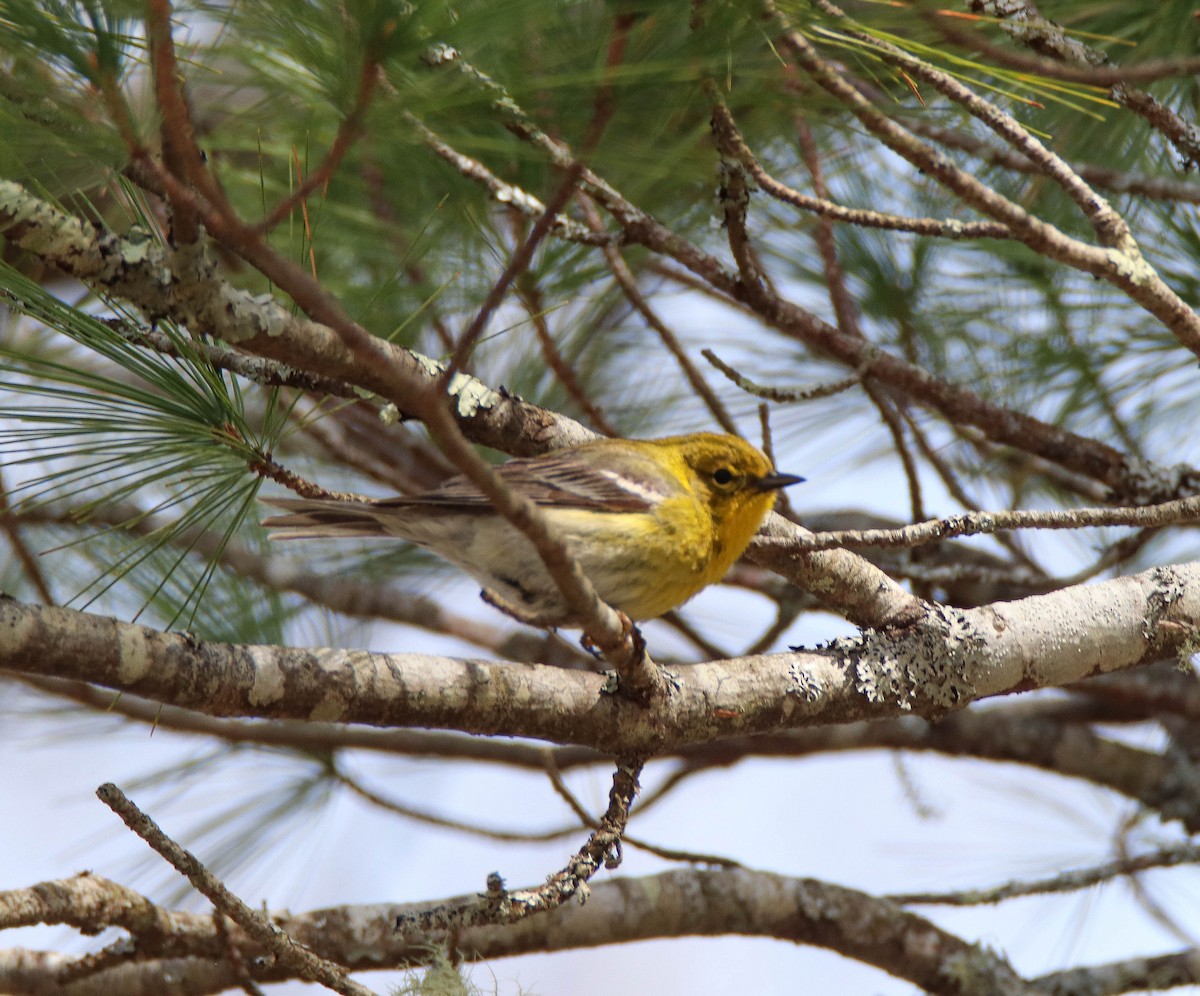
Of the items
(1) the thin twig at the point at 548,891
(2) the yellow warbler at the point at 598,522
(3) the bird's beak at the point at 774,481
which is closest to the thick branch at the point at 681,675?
(1) the thin twig at the point at 548,891

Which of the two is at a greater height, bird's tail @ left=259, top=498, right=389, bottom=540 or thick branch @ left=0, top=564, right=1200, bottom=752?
bird's tail @ left=259, top=498, right=389, bottom=540

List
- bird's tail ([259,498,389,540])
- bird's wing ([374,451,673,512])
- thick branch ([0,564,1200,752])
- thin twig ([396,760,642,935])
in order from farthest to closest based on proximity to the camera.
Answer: bird's wing ([374,451,673,512]) < bird's tail ([259,498,389,540]) < thin twig ([396,760,642,935]) < thick branch ([0,564,1200,752])

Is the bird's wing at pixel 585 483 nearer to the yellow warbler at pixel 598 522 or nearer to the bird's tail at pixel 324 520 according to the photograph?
the yellow warbler at pixel 598 522

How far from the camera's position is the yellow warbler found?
2818 millimetres

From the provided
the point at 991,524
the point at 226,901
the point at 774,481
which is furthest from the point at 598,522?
the point at 226,901

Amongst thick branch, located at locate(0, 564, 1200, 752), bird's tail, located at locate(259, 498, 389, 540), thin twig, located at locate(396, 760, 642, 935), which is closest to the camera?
thick branch, located at locate(0, 564, 1200, 752)

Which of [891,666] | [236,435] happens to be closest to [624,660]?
[891,666]

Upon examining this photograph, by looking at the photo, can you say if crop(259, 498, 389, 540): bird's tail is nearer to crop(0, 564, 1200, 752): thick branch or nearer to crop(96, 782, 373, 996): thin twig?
crop(0, 564, 1200, 752): thick branch

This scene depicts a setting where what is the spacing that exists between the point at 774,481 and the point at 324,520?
1.15 m

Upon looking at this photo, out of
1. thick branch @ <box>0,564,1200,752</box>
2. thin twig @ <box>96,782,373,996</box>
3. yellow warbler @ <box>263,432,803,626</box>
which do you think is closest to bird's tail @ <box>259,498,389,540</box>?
yellow warbler @ <box>263,432,803,626</box>

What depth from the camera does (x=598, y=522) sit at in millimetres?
2893

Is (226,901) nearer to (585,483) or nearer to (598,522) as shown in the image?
(598,522)

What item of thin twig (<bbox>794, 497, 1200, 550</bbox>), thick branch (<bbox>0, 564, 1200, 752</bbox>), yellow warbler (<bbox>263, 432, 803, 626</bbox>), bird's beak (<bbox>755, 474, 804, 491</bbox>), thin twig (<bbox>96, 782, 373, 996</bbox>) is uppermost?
bird's beak (<bbox>755, 474, 804, 491</bbox>)

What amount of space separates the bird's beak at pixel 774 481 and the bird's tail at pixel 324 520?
0.99 meters
